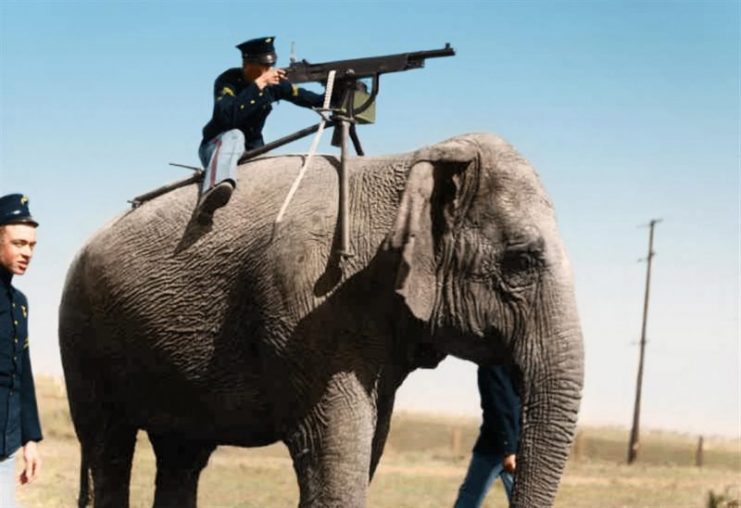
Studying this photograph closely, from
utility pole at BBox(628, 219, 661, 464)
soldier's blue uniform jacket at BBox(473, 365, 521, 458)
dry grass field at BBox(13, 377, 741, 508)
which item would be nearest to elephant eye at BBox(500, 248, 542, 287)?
soldier's blue uniform jacket at BBox(473, 365, 521, 458)

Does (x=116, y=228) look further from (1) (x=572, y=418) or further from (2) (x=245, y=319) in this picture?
(1) (x=572, y=418)

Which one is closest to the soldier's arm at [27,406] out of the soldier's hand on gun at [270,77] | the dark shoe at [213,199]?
the dark shoe at [213,199]

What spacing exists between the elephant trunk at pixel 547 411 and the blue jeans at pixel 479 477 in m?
1.62

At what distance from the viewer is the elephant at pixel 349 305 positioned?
6.93 metres

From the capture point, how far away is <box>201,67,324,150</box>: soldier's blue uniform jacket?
814cm

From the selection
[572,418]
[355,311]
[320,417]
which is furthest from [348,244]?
[572,418]

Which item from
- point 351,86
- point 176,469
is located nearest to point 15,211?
point 351,86

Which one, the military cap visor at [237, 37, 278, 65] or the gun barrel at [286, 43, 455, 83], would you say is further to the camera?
the military cap visor at [237, 37, 278, 65]

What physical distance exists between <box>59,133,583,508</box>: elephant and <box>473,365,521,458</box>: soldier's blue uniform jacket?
0.74 meters

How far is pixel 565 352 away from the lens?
22.5 feet

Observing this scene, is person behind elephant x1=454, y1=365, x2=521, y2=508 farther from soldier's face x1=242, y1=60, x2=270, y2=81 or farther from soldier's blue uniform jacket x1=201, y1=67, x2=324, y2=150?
soldier's face x1=242, y1=60, x2=270, y2=81

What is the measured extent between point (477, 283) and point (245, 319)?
1.43 metres

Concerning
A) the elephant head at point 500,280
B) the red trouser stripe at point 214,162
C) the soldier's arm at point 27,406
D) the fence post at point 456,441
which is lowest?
the fence post at point 456,441

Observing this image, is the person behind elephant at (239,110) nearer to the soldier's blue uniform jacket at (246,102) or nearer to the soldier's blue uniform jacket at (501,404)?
the soldier's blue uniform jacket at (246,102)
